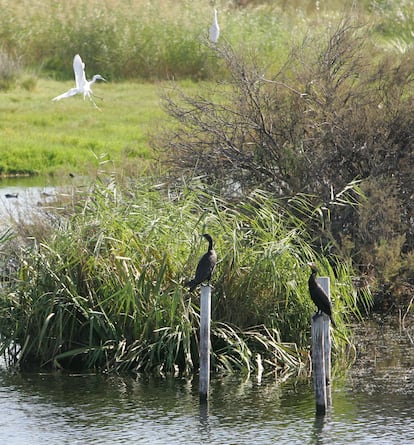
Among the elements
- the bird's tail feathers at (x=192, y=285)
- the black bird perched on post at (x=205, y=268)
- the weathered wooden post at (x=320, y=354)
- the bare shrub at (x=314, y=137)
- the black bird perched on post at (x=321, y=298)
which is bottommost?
the weathered wooden post at (x=320, y=354)

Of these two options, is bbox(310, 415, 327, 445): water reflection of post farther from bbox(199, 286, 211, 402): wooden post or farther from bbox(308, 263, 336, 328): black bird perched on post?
bbox(199, 286, 211, 402): wooden post

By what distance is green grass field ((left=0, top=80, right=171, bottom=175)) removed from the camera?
22.7 m

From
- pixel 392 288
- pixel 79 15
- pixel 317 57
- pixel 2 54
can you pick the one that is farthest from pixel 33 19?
pixel 392 288

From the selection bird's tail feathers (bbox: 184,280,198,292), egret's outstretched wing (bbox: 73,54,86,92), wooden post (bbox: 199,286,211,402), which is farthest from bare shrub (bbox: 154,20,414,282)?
egret's outstretched wing (bbox: 73,54,86,92)

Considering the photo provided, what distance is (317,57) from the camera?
15258 mm

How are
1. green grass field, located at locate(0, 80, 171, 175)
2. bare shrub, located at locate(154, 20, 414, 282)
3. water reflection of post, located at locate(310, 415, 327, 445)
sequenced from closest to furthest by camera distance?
water reflection of post, located at locate(310, 415, 327, 445) → bare shrub, located at locate(154, 20, 414, 282) → green grass field, located at locate(0, 80, 171, 175)

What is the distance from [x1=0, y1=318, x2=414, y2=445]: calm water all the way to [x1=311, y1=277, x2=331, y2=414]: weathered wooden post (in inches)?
5.5

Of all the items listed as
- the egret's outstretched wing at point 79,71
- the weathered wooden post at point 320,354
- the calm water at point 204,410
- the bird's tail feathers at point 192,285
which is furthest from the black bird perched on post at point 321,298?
the egret's outstretched wing at point 79,71

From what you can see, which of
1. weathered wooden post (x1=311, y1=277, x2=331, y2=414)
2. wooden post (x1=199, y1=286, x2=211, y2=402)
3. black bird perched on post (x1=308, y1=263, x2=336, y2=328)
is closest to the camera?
weathered wooden post (x1=311, y1=277, x2=331, y2=414)

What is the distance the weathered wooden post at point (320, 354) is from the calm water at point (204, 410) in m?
0.14

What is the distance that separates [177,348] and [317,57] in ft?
17.2

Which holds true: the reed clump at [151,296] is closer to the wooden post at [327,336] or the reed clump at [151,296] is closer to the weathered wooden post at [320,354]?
the wooden post at [327,336]

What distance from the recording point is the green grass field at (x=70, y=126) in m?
22.7

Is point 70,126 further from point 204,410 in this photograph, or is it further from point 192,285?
point 204,410
